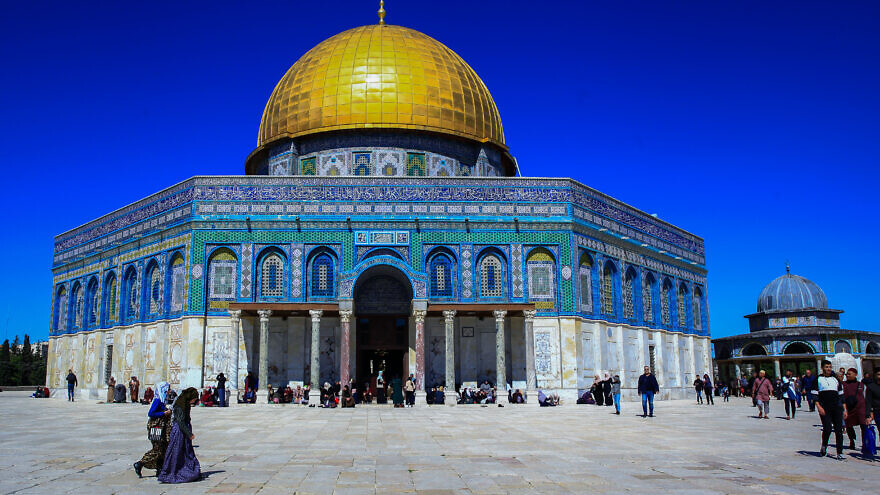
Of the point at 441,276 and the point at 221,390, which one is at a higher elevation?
the point at 441,276

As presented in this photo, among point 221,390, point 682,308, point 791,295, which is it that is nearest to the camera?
point 221,390

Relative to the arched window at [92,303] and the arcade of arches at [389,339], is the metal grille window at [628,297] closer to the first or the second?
the arcade of arches at [389,339]

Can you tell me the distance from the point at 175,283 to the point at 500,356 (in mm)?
12383

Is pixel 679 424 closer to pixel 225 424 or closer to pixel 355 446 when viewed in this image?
pixel 355 446

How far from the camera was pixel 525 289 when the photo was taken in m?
28.9

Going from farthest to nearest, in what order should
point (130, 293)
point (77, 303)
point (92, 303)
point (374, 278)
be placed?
point (77, 303) → point (92, 303) → point (130, 293) → point (374, 278)

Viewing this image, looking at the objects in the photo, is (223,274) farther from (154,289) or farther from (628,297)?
(628,297)

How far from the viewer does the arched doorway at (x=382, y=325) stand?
2908 cm

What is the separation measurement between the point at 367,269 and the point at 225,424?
11.1 m

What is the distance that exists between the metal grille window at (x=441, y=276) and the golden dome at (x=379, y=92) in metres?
6.86

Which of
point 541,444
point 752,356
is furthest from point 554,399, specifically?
point 752,356

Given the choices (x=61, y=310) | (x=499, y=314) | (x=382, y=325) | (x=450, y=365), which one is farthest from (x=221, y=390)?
(x=61, y=310)

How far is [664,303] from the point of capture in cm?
3641

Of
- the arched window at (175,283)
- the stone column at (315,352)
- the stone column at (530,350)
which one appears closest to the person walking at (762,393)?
the stone column at (530,350)
